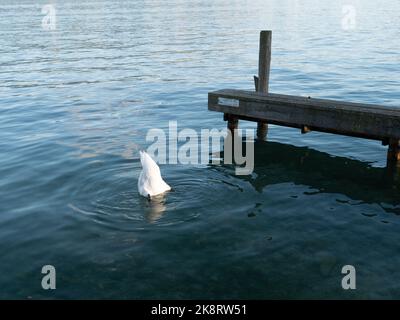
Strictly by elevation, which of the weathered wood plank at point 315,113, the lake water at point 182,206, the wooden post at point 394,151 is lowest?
the lake water at point 182,206

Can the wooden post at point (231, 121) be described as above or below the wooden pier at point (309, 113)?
below

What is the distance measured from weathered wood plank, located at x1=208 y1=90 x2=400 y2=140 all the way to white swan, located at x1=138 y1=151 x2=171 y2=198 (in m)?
4.12

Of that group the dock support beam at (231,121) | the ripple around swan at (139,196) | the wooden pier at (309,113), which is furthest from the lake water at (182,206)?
the wooden pier at (309,113)

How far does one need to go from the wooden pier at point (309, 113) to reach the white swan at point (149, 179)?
162 inches

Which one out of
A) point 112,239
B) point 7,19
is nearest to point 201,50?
point 112,239

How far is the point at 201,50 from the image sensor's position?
3697 cm

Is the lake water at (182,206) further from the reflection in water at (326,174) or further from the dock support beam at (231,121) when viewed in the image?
the dock support beam at (231,121)

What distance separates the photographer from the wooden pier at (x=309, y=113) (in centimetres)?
1130

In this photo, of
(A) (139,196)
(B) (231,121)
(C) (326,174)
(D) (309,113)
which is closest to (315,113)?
(D) (309,113)

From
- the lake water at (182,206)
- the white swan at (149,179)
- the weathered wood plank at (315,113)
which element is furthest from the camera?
the weathered wood plank at (315,113)

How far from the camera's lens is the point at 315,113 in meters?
12.1

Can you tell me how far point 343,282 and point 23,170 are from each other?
889cm

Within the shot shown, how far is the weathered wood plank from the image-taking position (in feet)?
36.9
